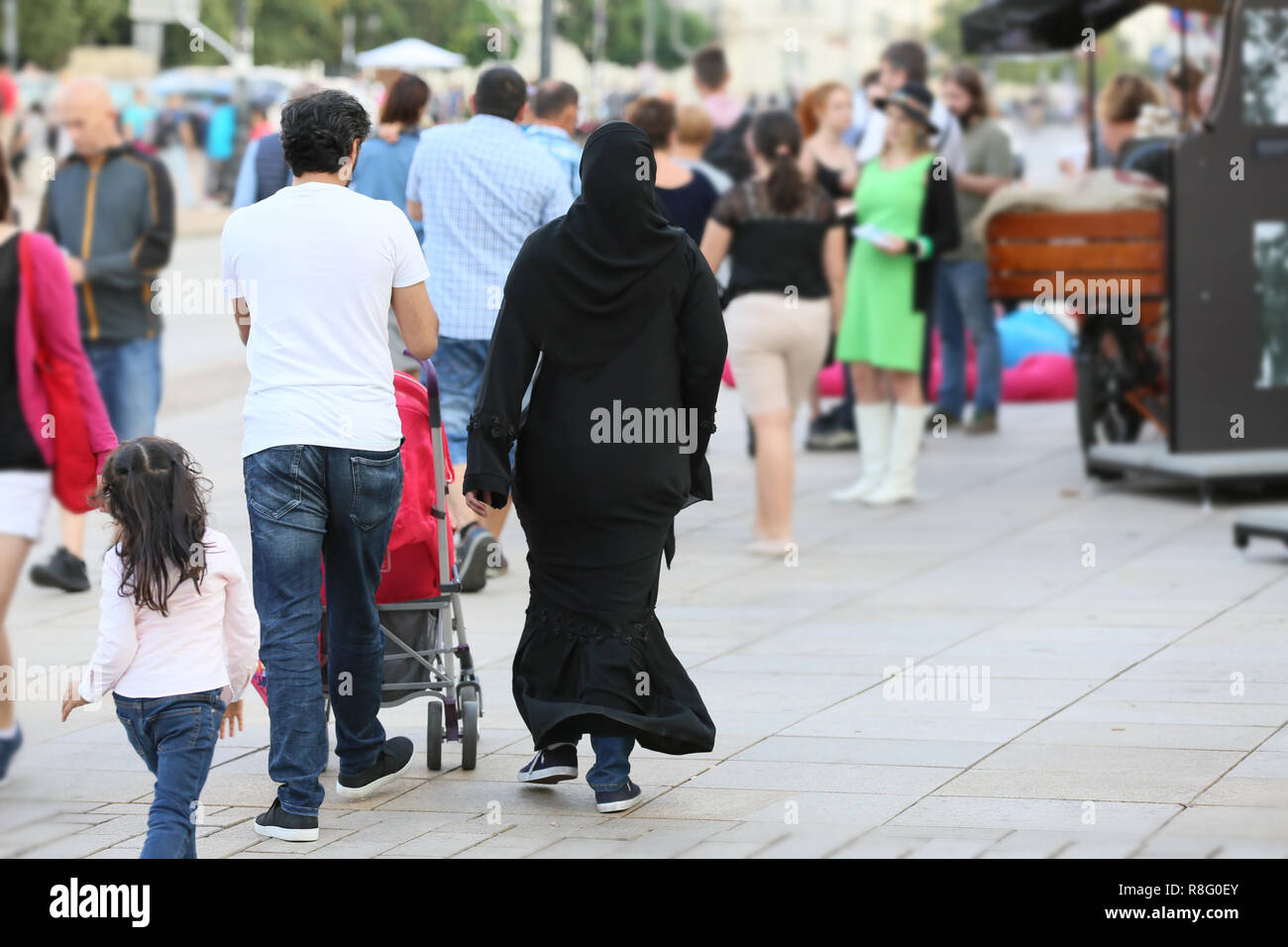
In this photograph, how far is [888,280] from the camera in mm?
10789

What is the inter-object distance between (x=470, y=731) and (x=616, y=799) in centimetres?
59

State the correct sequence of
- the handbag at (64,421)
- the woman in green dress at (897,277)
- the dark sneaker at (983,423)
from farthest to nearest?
the dark sneaker at (983,423)
the woman in green dress at (897,277)
the handbag at (64,421)

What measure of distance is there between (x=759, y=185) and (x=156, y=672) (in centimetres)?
580

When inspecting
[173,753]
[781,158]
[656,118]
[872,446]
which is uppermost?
[656,118]

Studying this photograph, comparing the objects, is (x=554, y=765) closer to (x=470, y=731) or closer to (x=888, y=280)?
(x=470, y=731)

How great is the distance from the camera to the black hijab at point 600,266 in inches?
219

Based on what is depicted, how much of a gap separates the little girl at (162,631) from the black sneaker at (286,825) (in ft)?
1.57

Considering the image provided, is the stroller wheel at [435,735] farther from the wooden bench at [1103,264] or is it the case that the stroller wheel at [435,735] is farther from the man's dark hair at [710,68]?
the man's dark hair at [710,68]

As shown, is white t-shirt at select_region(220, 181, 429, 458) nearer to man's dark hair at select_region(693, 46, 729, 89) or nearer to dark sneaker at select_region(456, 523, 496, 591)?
dark sneaker at select_region(456, 523, 496, 591)

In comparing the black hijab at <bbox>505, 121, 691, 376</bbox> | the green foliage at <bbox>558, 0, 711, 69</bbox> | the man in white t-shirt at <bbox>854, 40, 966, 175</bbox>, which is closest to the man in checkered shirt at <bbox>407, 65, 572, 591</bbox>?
the black hijab at <bbox>505, 121, 691, 376</bbox>

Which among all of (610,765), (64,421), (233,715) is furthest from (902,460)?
(233,715)

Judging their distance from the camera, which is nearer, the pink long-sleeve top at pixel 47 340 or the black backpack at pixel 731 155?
the pink long-sleeve top at pixel 47 340

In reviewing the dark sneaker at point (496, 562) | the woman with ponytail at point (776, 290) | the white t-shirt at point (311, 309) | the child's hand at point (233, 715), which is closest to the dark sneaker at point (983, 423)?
the woman with ponytail at point (776, 290)

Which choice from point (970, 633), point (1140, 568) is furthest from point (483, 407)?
point (1140, 568)
